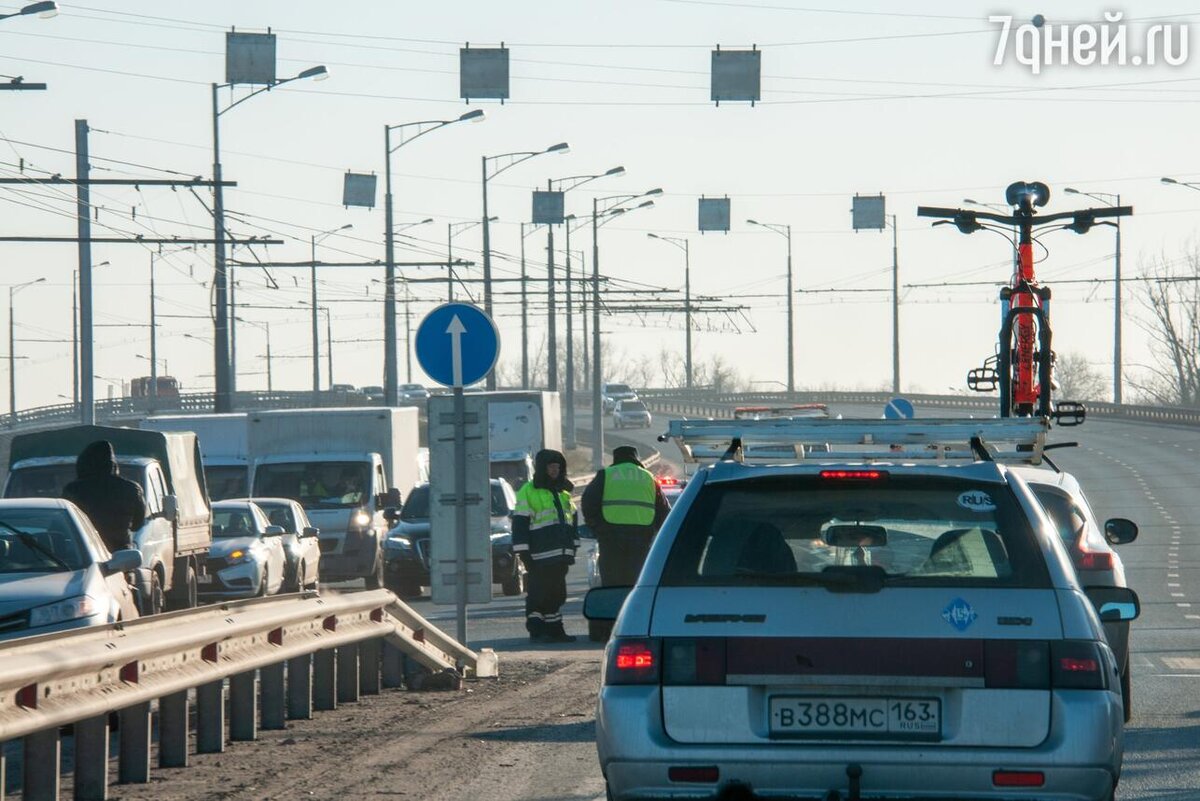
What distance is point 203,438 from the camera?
38.1 meters

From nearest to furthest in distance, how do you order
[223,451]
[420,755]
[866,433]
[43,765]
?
[866,433] < [43,765] < [420,755] < [223,451]

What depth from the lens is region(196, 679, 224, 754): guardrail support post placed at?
11.2 m

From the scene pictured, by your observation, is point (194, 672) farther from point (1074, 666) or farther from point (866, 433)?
point (1074, 666)

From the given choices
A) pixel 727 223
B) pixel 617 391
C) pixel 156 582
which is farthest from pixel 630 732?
pixel 617 391

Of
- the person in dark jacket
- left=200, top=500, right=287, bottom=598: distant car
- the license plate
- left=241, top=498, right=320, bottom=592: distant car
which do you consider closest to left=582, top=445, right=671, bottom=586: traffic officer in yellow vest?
the person in dark jacket

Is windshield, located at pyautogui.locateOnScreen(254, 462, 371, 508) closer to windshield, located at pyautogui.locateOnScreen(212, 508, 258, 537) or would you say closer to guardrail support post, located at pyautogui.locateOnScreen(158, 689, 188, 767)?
windshield, located at pyautogui.locateOnScreen(212, 508, 258, 537)

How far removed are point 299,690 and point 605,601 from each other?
518 centimetres

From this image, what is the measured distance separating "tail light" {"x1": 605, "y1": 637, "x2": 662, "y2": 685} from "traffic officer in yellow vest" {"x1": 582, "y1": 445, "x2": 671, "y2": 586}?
1060 cm

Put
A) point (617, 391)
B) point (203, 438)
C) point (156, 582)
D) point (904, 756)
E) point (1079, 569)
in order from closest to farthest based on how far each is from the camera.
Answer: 1. point (904, 756)
2. point (1079, 569)
3. point (156, 582)
4. point (203, 438)
5. point (617, 391)

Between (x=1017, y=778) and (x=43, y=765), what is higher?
(x=1017, y=778)

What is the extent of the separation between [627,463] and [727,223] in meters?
45.0

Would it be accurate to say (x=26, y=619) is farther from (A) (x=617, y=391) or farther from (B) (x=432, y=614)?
(A) (x=617, y=391)

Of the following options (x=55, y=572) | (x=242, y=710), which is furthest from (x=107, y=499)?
(x=242, y=710)

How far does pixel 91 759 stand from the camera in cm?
955
